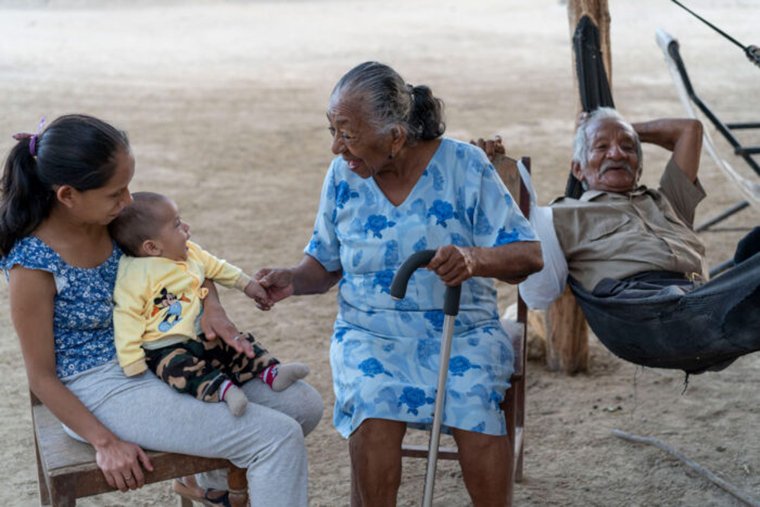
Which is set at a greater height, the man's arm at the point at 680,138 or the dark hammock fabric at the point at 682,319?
the man's arm at the point at 680,138

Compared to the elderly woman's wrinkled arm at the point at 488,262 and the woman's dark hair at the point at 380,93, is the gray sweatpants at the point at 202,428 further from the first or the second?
the woman's dark hair at the point at 380,93

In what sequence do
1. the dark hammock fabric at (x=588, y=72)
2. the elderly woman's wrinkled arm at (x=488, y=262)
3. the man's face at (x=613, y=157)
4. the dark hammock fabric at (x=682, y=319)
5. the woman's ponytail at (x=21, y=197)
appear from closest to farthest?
the woman's ponytail at (x=21, y=197) → the elderly woman's wrinkled arm at (x=488, y=262) → the dark hammock fabric at (x=682, y=319) → the man's face at (x=613, y=157) → the dark hammock fabric at (x=588, y=72)

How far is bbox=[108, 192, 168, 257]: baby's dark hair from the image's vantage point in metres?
2.70

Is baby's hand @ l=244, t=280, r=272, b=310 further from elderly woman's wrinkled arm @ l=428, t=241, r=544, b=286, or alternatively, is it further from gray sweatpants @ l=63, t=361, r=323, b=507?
elderly woman's wrinkled arm @ l=428, t=241, r=544, b=286

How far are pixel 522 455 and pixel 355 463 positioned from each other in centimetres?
103

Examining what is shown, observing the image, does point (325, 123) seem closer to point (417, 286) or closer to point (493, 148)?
point (493, 148)

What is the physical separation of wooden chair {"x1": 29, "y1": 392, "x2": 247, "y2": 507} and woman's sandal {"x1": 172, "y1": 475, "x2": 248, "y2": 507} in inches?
1.3

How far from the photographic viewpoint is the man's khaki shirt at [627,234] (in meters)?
3.53

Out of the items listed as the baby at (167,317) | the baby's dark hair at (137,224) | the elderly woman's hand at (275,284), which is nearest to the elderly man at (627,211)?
the elderly woman's hand at (275,284)

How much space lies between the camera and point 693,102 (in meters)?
4.73

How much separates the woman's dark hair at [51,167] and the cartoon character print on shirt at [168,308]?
36cm

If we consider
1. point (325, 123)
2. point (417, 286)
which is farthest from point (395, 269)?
point (325, 123)

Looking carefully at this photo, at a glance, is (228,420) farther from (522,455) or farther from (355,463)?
(522,455)

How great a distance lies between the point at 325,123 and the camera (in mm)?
10078
